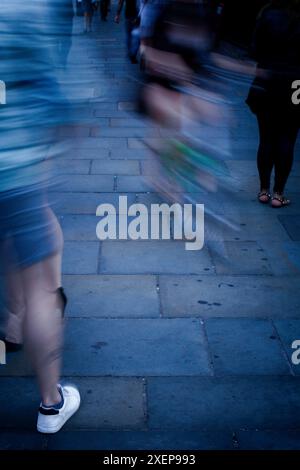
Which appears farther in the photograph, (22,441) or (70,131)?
(22,441)

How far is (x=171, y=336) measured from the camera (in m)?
2.76

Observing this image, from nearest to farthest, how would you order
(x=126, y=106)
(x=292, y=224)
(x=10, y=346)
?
(x=10, y=346) → (x=292, y=224) → (x=126, y=106)

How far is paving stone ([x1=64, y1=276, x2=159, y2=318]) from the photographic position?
296 centimetres

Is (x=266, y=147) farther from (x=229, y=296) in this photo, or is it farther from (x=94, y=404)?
(x=94, y=404)

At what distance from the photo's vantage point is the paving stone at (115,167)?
5.11m

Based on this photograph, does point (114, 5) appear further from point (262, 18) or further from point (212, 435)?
point (212, 435)

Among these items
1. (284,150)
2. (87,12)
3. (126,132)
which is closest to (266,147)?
(284,150)

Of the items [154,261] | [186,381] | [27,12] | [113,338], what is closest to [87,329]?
[113,338]

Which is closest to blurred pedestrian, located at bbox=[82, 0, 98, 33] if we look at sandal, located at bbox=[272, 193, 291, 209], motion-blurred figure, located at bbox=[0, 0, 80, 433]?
sandal, located at bbox=[272, 193, 291, 209]

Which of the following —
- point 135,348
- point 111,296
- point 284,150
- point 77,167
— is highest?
point 284,150

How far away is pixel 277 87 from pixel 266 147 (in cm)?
52

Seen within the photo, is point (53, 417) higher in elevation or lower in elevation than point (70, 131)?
lower

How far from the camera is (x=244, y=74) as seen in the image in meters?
10.6

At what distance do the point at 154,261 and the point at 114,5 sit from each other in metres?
22.2
